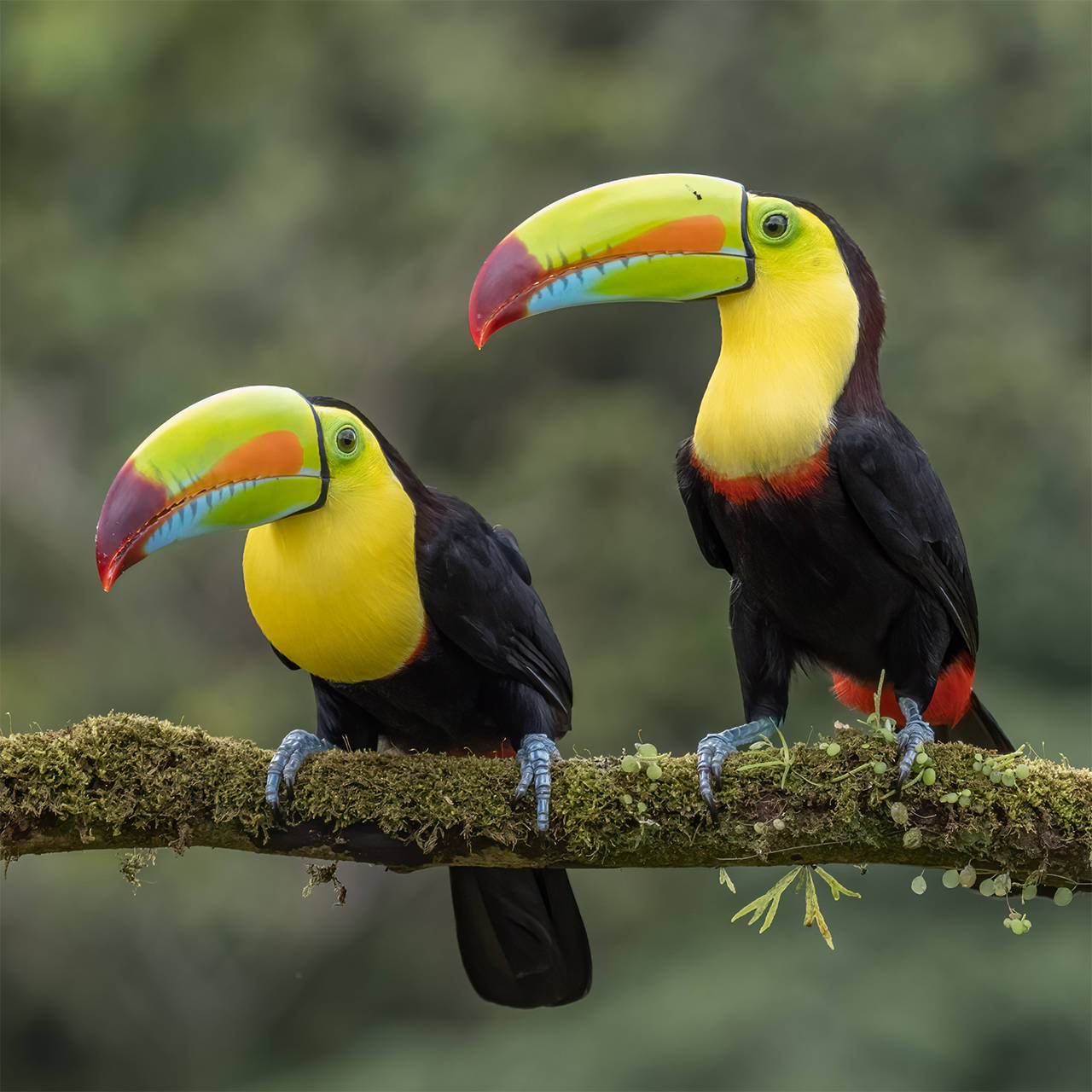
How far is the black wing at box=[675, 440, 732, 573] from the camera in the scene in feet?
10.3

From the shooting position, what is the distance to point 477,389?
8.11 meters

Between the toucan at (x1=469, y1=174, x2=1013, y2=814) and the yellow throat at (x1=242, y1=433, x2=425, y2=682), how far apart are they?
0.44 m

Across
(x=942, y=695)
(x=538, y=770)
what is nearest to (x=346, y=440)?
(x=538, y=770)

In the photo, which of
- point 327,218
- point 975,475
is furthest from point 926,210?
point 327,218

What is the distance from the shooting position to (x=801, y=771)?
9.41 ft

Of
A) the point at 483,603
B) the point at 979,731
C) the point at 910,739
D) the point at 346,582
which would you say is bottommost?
the point at 979,731

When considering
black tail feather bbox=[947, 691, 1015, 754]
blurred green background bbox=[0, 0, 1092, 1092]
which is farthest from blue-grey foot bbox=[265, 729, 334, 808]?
blurred green background bbox=[0, 0, 1092, 1092]

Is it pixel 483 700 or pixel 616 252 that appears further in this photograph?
pixel 483 700

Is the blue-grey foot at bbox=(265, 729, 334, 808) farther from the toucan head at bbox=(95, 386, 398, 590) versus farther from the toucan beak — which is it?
the toucan beak

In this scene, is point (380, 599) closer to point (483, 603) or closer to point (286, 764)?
point (483, 603)

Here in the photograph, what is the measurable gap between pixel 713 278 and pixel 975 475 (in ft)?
14.8

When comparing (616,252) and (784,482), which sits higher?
(616,252)

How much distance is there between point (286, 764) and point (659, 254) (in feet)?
4.06

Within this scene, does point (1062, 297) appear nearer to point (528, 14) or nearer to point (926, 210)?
point (926, 210)
